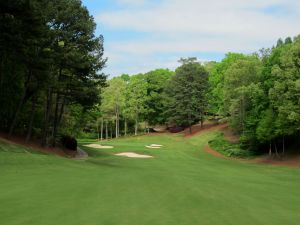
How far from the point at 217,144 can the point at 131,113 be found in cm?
3407

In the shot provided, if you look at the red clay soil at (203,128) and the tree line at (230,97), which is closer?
the tree line at (230,97)

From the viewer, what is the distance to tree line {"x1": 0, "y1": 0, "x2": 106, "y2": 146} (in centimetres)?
2830

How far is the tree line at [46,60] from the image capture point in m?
28.3

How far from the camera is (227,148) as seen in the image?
Answer: 2165 inches

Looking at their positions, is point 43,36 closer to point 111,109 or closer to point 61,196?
point 61,196

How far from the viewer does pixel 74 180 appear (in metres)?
16.6

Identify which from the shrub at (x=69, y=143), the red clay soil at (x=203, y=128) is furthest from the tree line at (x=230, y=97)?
the shrub at (x=69, y=143)

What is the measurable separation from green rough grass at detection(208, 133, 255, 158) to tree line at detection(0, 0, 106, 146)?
20.0 meters

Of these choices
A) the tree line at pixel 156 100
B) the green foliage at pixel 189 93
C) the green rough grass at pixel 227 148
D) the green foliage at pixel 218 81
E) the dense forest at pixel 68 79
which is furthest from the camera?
the tree line at pixel 156 100

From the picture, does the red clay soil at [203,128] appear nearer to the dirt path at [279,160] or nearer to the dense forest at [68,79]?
the dense forest at [68,79]

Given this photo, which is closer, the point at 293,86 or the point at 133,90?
the point at 293,86

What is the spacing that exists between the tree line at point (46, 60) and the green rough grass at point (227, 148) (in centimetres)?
2000

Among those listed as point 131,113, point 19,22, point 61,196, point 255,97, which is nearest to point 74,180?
point 61,196

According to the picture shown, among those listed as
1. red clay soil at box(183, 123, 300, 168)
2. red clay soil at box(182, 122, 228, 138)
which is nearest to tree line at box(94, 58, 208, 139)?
red clay soil at box(182, 122, 228, 138)
